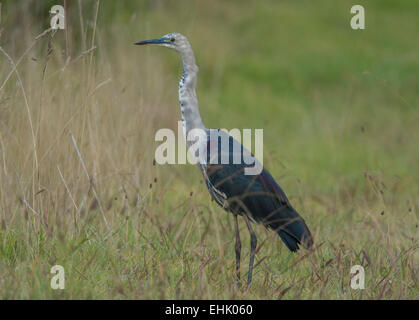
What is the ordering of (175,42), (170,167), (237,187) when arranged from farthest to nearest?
(170,167)
(175,42)
(237,187)

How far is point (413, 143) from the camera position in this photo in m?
9.68

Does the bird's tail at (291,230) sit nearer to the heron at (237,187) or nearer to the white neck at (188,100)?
the heron at (237,187)

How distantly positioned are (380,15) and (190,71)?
13.0 metres

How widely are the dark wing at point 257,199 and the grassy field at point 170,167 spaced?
22 centimetres

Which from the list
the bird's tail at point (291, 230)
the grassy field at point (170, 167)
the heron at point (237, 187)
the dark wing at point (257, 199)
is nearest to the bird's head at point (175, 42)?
the heron at point (237, 187)

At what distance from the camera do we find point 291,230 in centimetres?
437

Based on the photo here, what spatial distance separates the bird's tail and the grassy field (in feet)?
0.51

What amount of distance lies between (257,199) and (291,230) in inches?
12.2

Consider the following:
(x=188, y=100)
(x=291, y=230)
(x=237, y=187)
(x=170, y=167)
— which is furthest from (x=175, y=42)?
(x=170, y=167)

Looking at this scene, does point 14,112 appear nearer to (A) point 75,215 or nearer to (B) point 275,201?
(A) point 75,215

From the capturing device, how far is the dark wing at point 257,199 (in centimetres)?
436

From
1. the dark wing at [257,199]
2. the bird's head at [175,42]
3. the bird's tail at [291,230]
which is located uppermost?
the bird's head at [175,42]

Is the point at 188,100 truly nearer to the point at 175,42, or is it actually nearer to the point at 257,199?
the point at 175,42

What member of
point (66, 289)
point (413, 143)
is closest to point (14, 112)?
point (66, 289)
